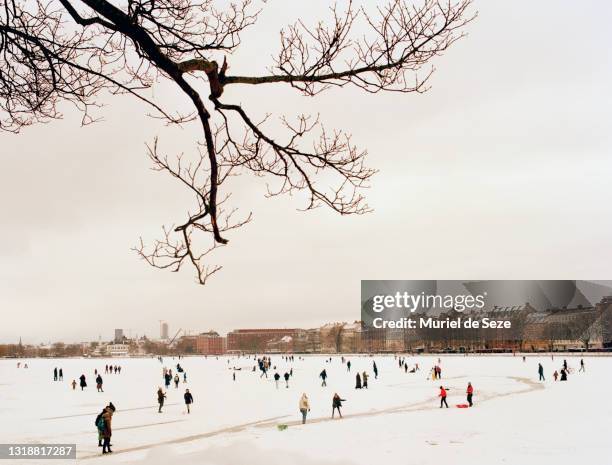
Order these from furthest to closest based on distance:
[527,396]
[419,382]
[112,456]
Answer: [419,382]
[527,396]
[112,456]

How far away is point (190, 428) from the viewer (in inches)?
756

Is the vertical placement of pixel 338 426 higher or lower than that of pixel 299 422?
higher

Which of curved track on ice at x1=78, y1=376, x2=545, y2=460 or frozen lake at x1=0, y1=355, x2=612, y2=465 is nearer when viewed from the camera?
frozen lake at x1=0, y1=355, x2=612, y2=465

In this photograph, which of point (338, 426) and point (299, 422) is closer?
point (338, 426)

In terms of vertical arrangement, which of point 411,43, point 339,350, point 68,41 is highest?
point 68,41

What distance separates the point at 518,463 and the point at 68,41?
11597 millimetres

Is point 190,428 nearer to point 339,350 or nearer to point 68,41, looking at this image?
point 68,41

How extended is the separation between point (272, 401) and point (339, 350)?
15877 centimetres

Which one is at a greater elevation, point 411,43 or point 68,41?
point 68,41

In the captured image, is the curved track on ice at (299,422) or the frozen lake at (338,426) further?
the curved track on ice at (299,422)

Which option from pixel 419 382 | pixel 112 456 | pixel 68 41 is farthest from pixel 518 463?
pixel 419 382

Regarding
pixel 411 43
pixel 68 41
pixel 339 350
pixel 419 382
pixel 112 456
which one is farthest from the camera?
pixel 339 350

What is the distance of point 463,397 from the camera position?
27.8 m

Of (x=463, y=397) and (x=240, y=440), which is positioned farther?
(x=463, y=397)
